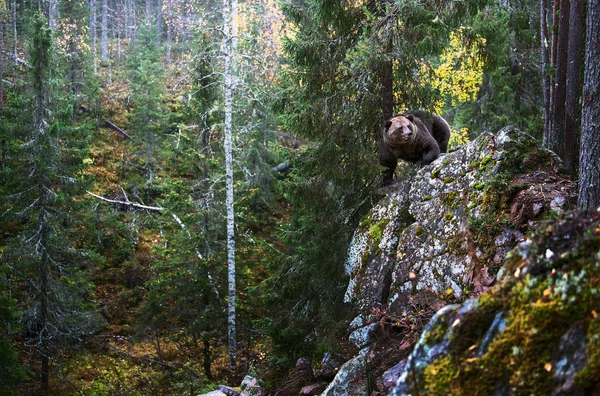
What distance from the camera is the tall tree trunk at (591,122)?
4.75 metres

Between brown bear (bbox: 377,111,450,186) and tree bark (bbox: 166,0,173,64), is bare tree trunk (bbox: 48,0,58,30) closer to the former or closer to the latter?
tree bark (bbox: 166,0,173,64)

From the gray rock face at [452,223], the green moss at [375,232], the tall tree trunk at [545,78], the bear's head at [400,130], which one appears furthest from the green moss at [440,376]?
the tall tree trunk at [545,78]

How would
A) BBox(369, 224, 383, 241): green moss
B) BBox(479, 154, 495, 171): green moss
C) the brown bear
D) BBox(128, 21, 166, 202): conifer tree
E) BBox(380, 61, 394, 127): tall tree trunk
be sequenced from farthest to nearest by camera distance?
BBox(128, 21, 166, 202): conifer tree, BBox(380, 61, 394, 127): tall tree trunk, the brown bear, BBox(369, 224, 383, 241): green moss, BBox(479, 154, 495, 171): green moss

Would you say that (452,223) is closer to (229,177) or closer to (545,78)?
(545,78)

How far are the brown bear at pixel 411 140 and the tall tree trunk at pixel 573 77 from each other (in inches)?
78.7

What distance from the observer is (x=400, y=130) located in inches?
318

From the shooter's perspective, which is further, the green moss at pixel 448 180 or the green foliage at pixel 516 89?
the green foliage at pixel 516 89

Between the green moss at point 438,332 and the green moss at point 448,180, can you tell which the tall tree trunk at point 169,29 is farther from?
the green moss at point 438,332

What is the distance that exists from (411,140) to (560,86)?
9.40 ft

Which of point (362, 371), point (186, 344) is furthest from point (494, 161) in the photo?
point (186, 344)

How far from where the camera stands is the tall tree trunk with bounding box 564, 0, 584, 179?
7.45 meters

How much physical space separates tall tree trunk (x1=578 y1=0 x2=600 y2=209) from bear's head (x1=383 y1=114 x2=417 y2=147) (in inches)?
128

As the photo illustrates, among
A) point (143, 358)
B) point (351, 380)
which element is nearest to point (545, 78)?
point (351, 380)

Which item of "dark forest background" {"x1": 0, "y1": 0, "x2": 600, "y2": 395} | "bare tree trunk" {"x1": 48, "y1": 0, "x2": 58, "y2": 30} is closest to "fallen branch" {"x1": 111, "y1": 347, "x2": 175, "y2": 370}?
"dark forest background" {"x1": 0, "y1": 0, "x2": 600, "y2": 395}
